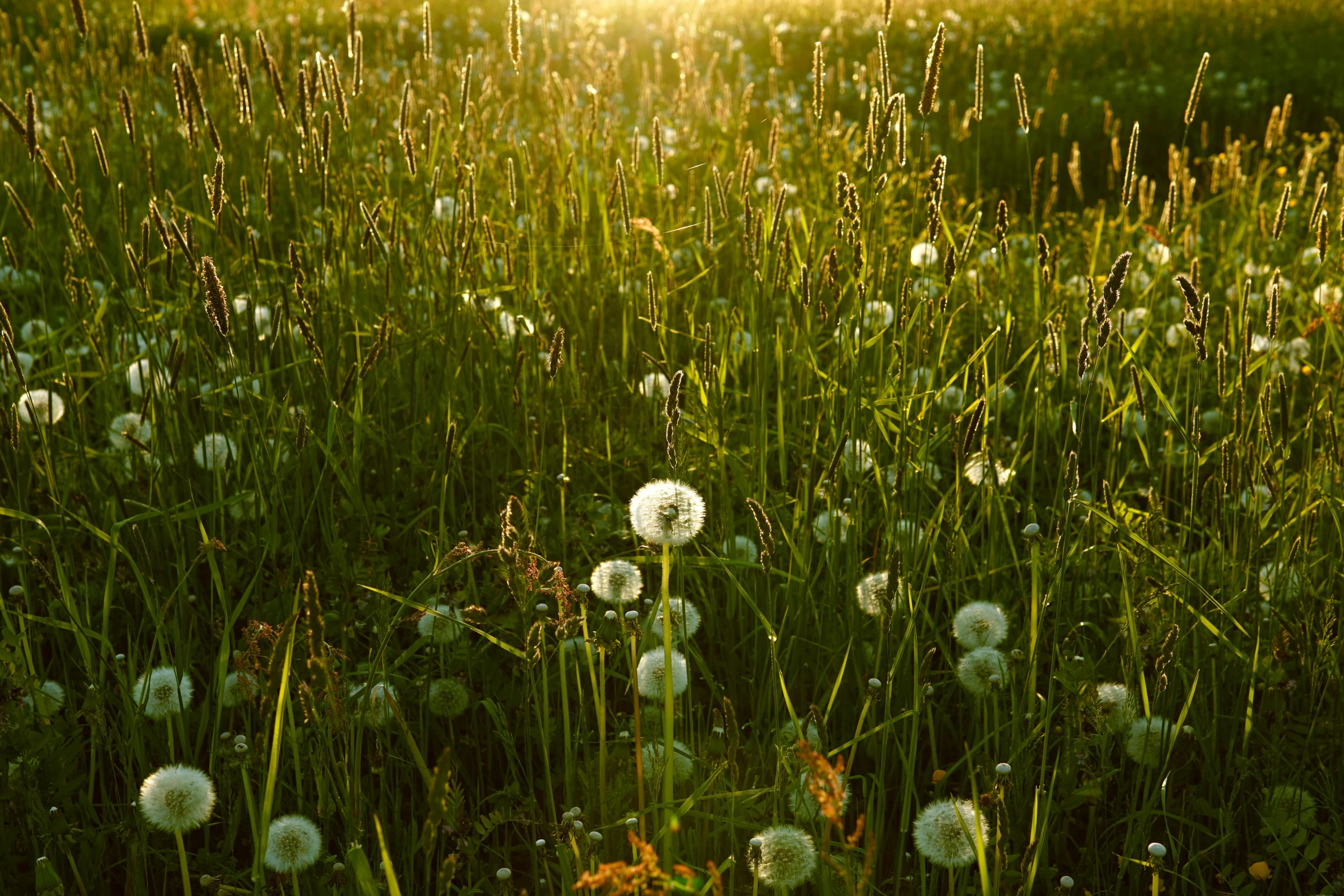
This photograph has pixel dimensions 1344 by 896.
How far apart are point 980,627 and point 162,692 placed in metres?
1.15

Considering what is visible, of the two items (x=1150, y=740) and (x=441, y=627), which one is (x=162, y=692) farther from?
(x=1150, y=740)

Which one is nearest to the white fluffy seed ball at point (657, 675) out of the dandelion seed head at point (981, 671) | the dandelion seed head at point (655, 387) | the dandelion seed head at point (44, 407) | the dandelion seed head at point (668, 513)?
the dandelion seed head at point (668, 513)

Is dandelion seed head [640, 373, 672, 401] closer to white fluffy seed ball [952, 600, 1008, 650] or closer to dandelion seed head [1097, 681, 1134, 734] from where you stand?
white fluffy seed ball [952, 600, 1008, 650]

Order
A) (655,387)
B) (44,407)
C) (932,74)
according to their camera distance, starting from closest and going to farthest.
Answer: (932,74), (44,407), (655,387)

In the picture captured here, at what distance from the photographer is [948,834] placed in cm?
124

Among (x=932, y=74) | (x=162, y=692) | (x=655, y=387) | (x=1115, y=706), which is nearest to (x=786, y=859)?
(x=1115, y=706)

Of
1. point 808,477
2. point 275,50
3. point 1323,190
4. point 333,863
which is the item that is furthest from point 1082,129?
point 333,863

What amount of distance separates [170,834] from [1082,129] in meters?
6.60

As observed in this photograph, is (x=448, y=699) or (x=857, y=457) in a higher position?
(x=857, y=457)

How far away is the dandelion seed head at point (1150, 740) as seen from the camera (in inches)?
55.0

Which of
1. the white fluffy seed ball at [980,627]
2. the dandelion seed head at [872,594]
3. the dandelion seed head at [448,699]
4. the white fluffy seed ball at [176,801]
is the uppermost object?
the dandelion seed head at [872,594]

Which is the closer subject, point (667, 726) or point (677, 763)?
point (667, 726)

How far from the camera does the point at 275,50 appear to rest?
6141 mm

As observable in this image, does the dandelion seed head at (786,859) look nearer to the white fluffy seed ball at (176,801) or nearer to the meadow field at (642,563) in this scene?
the meadow field at (642,563)
